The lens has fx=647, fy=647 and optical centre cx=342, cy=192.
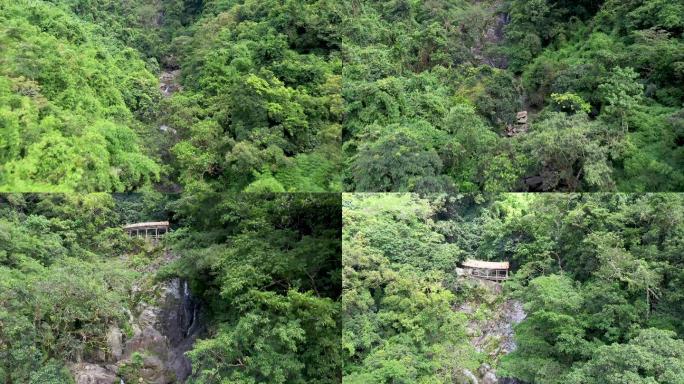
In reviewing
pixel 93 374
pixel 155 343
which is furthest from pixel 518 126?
pixel 93 374

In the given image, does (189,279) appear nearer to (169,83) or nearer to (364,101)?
(364,101)

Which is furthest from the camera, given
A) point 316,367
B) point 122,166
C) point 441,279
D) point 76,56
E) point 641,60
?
point 76,56

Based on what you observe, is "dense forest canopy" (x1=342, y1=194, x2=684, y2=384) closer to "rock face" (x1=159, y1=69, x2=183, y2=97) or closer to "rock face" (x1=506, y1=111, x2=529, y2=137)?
"rock face" (x1=506, y1=111, x2=529, y2=137)

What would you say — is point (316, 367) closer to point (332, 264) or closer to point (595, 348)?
point (332, 264)

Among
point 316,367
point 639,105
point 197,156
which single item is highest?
point 639,105

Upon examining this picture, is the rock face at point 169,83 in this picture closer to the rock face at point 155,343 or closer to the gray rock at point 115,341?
the rock face at point 155,343

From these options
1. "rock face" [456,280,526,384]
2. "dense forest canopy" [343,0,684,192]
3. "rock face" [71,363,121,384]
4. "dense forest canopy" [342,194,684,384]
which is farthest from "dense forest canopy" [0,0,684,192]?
"rock face" [71,363,121,384]

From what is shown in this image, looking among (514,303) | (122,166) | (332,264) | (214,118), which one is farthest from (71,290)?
(514,303)
